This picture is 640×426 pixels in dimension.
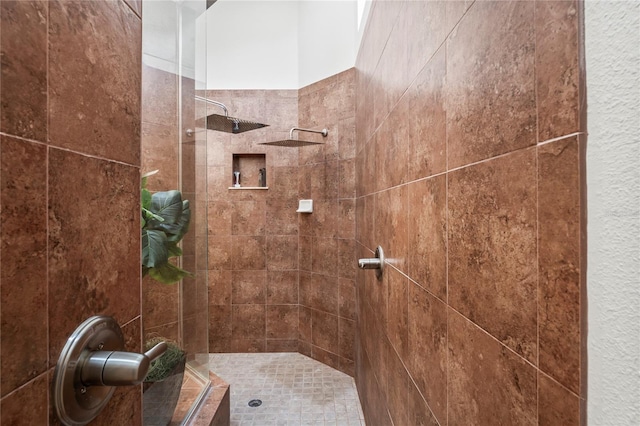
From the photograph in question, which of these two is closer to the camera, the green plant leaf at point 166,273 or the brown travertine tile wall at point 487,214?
the brown travertine tile wall at point 487,214

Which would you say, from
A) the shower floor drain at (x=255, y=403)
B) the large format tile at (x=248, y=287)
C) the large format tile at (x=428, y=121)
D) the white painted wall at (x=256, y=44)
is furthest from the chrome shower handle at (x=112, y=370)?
the white painted wall at (x=256, y=44)

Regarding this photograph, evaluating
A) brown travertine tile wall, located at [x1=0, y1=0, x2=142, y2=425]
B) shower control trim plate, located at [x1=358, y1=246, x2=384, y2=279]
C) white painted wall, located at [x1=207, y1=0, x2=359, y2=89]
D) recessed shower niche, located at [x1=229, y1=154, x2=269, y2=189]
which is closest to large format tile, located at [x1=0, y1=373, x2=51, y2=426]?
brown travertine tile wall, located at [x1=0, y1=0, x2=142, y2=425]

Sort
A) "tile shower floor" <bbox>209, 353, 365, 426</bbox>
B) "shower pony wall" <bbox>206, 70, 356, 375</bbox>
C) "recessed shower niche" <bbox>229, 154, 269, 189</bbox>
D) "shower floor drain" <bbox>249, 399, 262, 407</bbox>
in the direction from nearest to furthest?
"tile shower floor" <bbox>209, 353, 365, 426</bbox>
"shower floor drain" <bbox>249, 399, 262, 407</bbox>
"shower pony wall" <bbox>206, 70, 356, 375</bbox>
"recessed shower niche" <bbox>229, 154, 269, 189</bbox>

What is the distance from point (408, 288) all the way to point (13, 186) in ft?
3.00

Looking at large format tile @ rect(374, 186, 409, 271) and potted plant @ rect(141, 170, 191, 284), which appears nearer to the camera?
large format tile @ rect(374, 186, 409, 271)

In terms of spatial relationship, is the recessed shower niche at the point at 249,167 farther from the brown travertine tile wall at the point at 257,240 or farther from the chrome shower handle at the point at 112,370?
the chrome shower handle at the point at 112,370

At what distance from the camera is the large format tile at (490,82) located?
0.43 m

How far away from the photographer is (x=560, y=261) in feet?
1.20

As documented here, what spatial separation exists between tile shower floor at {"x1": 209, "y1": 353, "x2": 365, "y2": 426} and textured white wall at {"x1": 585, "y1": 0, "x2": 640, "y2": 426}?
1.81 metres

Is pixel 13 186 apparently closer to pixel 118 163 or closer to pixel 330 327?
pixel 118 163

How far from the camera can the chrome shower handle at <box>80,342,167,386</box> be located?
0.40 metres

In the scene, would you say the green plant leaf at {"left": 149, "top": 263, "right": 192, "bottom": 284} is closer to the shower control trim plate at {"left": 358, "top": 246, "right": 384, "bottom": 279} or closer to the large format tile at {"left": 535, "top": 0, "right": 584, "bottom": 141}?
the shower control trim plate at {"left": 358, "top": 246, "right": 384, "bottom": 279}

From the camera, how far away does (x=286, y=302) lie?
2.69 meters

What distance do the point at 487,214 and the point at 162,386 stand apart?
1.39m
